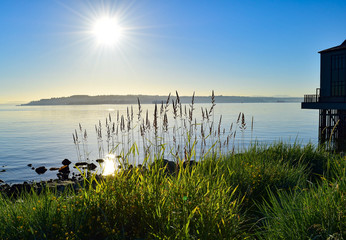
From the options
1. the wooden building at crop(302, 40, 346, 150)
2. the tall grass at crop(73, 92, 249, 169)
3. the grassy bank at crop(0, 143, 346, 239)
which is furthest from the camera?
the wooden building at crop(302, 40, 346, 150)

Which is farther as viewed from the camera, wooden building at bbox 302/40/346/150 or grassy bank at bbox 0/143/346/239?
wooden building at bbox 302/40/346/150

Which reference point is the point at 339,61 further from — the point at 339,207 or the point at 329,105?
the point at 339,207

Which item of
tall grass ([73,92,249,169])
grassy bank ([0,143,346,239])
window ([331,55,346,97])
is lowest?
grassy bank ([0,143,346,239])

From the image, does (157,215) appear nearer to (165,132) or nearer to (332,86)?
(165,132)

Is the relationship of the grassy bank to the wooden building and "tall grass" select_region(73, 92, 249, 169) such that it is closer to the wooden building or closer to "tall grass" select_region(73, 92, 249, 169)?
"tall grass" select_region(73, 92, 249, 169)

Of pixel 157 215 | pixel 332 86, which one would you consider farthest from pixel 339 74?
pixel 157 215

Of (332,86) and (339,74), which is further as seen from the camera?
(332,86)

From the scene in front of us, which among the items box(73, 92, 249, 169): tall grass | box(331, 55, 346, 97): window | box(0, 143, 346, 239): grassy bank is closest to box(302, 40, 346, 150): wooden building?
box(331, 55, 346, 97): window

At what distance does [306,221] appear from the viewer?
12.7 feet

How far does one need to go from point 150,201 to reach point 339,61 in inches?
1122

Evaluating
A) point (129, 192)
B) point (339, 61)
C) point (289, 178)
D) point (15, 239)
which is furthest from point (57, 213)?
point (339, 61)

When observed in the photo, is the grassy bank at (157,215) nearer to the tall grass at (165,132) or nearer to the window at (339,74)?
the tall grass at (165,132)

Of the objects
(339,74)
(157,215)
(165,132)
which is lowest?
(157,215)

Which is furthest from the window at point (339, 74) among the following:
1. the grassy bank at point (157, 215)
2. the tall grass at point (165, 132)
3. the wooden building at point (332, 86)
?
the grassy bank at point (157, 215)
